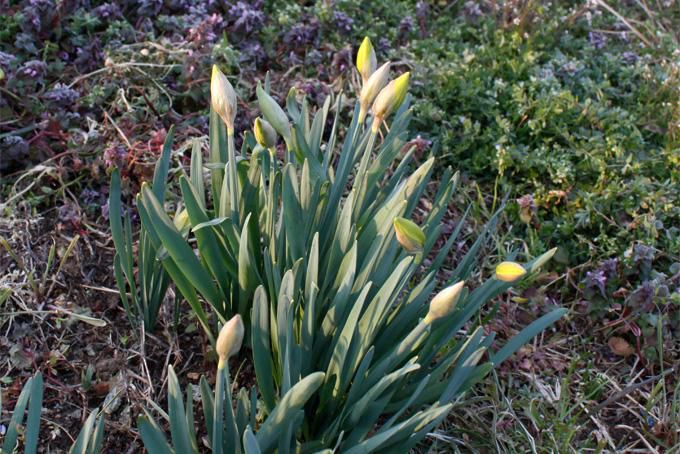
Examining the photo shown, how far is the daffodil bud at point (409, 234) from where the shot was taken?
1.37 metres

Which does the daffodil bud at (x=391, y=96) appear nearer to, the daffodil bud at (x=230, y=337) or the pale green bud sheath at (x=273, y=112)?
the pale green bud sheath at (x=273, y=112)

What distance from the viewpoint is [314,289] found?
1448mm

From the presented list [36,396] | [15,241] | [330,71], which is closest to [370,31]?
[330,71]

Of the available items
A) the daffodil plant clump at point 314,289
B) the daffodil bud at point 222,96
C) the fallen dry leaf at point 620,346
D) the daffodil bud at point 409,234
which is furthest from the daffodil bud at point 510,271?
the fallen dry leaf at point 620,346

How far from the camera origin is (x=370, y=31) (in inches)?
121

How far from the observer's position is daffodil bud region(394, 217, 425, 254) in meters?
1.37

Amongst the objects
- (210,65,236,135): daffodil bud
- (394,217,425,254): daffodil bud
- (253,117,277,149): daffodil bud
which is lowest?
(394,217,425,254): daffodil bud

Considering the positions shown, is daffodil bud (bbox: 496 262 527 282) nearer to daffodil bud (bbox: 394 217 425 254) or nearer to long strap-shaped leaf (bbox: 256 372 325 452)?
daffodil bud (bbox: 394 217 425 254)

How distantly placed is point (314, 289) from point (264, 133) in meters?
0.42

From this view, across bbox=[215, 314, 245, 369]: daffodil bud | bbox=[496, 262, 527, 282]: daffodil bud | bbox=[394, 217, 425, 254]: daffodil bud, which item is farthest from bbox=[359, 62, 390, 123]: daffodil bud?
bbox=[215, 314, 245, 369]: daffodil bud

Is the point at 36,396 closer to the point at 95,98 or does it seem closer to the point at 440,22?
the point at 95,98

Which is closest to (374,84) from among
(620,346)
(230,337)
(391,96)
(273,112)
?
(391,96)

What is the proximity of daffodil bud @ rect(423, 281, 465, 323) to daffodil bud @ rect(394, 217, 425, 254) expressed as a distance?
11 cm

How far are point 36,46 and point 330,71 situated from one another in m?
1.10
